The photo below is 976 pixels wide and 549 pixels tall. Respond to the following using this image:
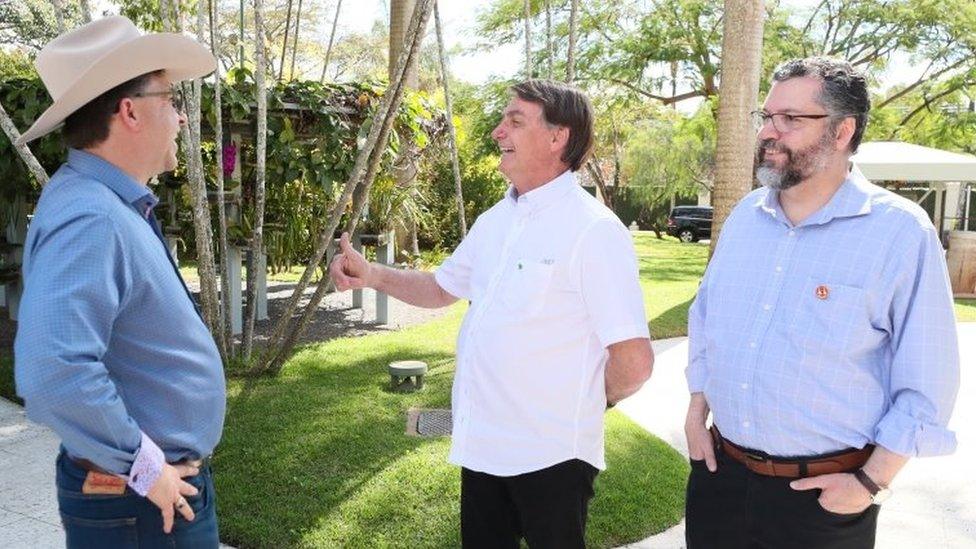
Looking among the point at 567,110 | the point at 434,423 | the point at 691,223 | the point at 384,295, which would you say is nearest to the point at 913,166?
the point at 384,295

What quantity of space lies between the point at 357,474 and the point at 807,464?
2579 millimetres

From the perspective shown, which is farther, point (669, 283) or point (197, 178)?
point (669, 283)

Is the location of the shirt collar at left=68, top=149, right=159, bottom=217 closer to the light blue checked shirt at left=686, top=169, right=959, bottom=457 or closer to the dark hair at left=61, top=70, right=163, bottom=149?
the dark hair at left=61, top=70, right=163, bottom=149

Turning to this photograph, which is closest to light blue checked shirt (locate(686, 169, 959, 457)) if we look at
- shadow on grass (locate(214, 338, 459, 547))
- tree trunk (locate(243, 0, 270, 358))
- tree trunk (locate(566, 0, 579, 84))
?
shadow on grass (locate(214, 338, 459, 547))

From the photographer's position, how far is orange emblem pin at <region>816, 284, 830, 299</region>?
86.1 inches

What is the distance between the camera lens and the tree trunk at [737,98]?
25.2ft

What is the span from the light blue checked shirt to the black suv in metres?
29.1

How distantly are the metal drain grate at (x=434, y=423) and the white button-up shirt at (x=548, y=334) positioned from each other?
2.42 metres

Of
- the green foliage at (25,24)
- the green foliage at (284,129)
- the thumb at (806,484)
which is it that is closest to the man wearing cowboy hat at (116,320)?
the thumb at (806,484)

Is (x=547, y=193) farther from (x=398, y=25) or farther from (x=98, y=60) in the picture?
(x=398, y=25)

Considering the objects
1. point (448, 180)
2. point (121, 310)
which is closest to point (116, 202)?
point (121, 310)

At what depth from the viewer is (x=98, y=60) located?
5.78ft

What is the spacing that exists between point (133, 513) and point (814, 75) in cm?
206

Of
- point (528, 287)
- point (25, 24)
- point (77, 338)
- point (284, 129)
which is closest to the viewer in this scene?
point (77, 338)
